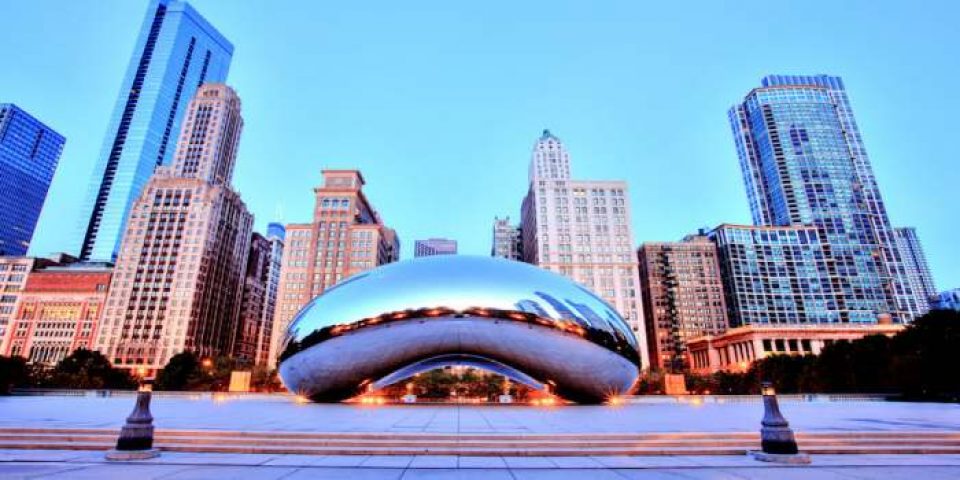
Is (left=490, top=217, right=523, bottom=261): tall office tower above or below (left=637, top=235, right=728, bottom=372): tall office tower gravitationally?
above

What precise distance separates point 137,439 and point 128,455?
0.35 meters

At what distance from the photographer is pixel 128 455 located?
682 centimetres

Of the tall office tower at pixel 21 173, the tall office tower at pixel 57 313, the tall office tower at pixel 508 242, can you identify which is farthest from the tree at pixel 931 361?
Answer: the tall office tower at pixel 21 173

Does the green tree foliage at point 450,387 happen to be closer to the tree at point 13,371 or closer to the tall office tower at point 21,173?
A: the tree at point 13,371

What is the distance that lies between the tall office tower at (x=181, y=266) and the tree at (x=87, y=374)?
36553 millimetres

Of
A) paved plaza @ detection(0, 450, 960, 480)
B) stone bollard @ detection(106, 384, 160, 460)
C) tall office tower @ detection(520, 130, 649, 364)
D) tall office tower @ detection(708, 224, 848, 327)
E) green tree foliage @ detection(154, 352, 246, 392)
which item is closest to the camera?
paved plaza @ detection(0, 450, 960, 480)

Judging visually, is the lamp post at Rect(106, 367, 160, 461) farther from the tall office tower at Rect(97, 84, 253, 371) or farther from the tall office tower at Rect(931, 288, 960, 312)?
the tall office tower at Rect(931, 288, 960, 312)

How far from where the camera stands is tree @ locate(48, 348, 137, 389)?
5328cm

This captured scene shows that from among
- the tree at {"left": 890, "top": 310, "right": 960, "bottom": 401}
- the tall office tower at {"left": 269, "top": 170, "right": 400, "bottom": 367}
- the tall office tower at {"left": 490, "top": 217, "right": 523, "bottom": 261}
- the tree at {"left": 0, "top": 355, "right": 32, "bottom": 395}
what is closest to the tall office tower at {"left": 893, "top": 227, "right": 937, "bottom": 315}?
the tall office tower at {"left": 490, "top": 217, "right": 523, "bottom": 261}

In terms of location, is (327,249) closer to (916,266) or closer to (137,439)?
(137,439)

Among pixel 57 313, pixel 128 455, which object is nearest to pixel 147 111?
pixel 57 313

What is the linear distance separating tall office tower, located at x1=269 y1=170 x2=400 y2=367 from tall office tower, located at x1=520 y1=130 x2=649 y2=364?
4206 centimetres

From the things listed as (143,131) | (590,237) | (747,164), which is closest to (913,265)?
(747,164)

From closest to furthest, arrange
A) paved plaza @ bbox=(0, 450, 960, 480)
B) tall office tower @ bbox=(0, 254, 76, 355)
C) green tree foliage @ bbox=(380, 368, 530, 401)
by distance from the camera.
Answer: paved plaza @ bbox=(0, 450, 960, 480), green tree foliage @ bbox=(380, 368, 530, 401), tall office tower @ bbox=(0, 254, 76, 355)
